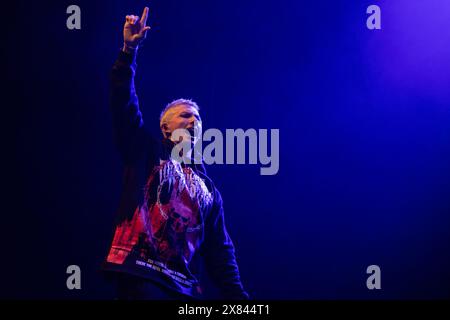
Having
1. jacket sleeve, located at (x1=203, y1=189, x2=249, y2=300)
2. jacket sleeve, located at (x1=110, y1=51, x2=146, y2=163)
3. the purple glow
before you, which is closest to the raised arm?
jacket sleeve, located at (x1=110, y1=51, x2=146, y2=163)

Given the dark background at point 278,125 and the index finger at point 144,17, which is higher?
the index finger at point 144,17

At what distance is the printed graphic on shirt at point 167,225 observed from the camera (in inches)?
100

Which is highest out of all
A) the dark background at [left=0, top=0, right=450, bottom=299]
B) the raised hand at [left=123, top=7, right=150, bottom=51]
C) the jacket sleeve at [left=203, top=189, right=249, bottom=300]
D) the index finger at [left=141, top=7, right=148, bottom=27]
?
the index finger at [left=141, top=7, right=148, bottom=27]

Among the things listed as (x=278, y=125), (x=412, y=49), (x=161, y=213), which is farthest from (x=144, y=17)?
(x=412, y=49)

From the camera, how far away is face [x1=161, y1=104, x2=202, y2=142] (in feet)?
8.76

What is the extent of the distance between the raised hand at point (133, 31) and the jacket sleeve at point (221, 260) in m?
1.07

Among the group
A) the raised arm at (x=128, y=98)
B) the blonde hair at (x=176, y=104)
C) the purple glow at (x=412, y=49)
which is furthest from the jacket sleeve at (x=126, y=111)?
the purple glow at (x=412, y=49)

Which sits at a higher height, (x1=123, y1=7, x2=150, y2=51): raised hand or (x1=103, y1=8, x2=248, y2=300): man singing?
(x1=123, y1=7, x2=150, y2=51): raised hand

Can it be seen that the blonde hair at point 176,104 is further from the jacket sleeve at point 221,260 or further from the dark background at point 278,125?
the jacket sleeve at point 221,260

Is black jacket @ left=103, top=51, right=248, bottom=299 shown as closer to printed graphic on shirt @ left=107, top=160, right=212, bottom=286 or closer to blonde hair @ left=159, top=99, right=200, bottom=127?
printed graphic on shirt @ left=107, top=160, right=212, bottom=286

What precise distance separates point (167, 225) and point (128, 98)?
750mm

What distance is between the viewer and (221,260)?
2.65 metres

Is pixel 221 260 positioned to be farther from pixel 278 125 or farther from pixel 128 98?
pixel 128 98

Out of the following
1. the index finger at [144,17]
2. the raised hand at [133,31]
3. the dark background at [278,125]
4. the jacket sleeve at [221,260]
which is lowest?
the jacket sleeve at [221,260]
